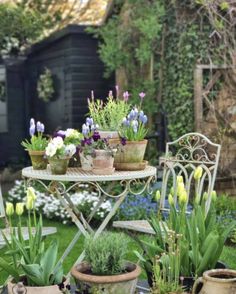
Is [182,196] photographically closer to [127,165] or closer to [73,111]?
[127,165]

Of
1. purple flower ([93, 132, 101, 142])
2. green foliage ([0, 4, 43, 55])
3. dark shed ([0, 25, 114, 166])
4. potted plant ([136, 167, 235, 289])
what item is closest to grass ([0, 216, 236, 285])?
potted plant ([136, 167, 235, 289])

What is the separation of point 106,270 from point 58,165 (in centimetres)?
83

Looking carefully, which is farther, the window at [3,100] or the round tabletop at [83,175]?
the window at [3,100]

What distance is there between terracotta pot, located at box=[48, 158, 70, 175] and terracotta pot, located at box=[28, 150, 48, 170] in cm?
26

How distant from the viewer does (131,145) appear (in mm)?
3809

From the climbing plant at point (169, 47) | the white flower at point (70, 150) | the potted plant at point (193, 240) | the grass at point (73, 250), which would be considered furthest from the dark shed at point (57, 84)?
the potted plant at point (193, 240)

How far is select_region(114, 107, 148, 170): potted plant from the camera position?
150 inches

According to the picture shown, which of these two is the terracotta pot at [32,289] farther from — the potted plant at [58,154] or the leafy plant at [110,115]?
the leafy plant at [110,115]

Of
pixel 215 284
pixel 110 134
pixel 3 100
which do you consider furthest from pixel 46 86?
pixel 215 284

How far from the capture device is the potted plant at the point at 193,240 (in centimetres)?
316

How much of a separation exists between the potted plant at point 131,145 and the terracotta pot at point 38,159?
52 cm

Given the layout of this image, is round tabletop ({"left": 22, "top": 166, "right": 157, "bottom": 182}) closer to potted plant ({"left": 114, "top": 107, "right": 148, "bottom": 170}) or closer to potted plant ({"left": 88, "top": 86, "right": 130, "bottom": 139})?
potted plant ({"left": 114, "top": 107, "right": 148, "bottom": 170})

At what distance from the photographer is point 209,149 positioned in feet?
25.4

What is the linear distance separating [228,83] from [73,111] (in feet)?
10.2
